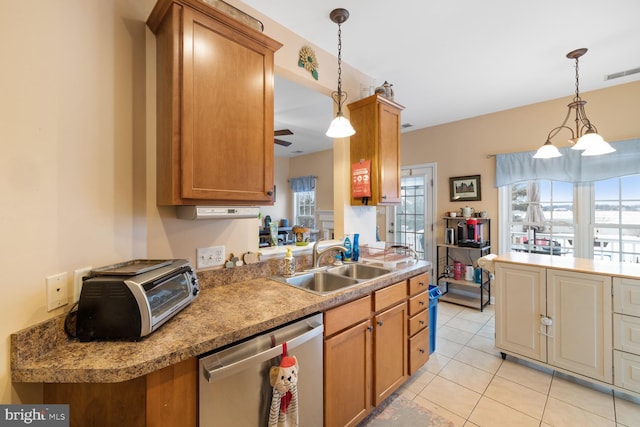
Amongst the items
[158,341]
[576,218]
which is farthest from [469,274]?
[158,341]

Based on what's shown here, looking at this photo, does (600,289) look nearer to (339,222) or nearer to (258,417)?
(339,222)

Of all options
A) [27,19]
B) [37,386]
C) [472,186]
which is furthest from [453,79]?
[37,386]

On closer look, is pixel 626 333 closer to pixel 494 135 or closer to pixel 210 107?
pixel 494 135

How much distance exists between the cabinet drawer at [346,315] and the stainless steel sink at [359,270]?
419mm

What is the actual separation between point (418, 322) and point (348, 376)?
0.85 metres

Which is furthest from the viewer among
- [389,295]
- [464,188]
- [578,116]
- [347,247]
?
[464,188]

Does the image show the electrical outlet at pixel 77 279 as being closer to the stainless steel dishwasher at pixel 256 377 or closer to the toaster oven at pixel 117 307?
the toaster oven at pixel 117 307

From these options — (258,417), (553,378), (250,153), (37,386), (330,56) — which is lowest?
(553,378)

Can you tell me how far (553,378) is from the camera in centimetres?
218

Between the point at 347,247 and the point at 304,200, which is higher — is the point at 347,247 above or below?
below

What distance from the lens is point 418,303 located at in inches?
83.4

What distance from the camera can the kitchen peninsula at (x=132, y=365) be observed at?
0.80m

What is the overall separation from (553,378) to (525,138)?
110 inches

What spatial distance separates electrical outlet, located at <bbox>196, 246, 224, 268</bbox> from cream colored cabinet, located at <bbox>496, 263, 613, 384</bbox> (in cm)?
239
